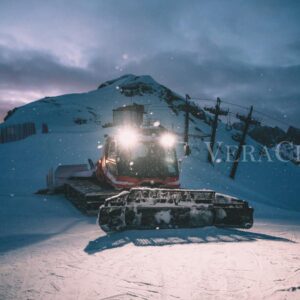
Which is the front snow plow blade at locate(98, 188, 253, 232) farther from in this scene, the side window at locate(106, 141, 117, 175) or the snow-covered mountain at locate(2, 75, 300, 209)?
the snow-covered mountain at locate(2, 75, 300, 209)

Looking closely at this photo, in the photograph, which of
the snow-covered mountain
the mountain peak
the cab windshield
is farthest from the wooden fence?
the mountain peak

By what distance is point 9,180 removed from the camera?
65.6ft

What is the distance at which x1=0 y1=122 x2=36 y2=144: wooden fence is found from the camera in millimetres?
33125

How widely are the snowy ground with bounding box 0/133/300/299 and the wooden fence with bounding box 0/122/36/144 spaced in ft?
87.9

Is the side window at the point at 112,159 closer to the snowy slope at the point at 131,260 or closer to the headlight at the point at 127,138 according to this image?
the headlight at the point at 127,138

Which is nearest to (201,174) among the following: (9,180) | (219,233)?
(9,180)

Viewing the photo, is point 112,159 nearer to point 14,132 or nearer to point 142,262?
point 142,262

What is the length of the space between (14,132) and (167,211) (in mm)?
30635

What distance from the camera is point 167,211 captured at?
7332mm

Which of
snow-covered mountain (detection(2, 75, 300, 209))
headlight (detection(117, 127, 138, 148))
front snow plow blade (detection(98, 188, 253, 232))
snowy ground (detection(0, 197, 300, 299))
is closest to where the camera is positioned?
snowy ground (detection(0, 197, 300, 299))

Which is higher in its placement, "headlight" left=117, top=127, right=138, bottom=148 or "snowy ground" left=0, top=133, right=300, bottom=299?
"headlight" left=117, top=127, right=138, bottom=148

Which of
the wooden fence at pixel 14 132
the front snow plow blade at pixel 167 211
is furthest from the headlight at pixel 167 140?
the wooden fence at pixel 14 132

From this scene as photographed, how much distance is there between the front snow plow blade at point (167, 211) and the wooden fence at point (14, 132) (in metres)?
29.5

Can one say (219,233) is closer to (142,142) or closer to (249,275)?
(249,275)
